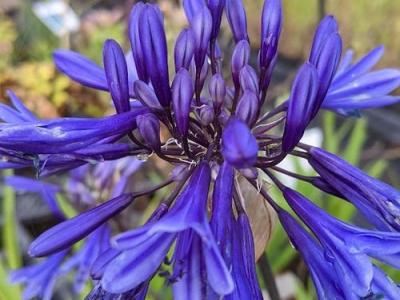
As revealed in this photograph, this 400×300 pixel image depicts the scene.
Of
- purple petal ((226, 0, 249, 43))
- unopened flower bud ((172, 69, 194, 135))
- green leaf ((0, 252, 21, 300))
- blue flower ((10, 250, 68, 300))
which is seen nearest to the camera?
unopened flower bud ((172, 69, 194, 135))

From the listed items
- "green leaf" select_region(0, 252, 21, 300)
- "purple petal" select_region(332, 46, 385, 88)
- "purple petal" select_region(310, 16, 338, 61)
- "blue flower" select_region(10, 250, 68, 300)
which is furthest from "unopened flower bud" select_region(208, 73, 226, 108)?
"green leaf" select_region(0, 252, 21, 300)

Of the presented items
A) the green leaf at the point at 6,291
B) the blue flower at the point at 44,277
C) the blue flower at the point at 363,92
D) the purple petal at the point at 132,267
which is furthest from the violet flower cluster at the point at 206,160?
the green leaf at the point at 6,291

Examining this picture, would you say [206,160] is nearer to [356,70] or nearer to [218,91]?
[218,91]

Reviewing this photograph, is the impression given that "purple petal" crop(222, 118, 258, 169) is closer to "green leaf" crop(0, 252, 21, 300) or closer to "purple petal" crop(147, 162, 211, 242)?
"purple petal" crop(147, 162, 211, 242)

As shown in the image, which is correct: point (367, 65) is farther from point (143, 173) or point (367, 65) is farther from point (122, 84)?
point (143, 173)

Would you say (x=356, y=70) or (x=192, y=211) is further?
(x=356, y=70)

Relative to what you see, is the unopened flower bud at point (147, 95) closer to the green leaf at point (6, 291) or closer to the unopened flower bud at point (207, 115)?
the unopened flower bud at point (207, 115)

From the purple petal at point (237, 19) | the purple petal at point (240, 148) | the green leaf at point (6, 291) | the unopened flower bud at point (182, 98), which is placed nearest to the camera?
the purple petal at point (240, 148)

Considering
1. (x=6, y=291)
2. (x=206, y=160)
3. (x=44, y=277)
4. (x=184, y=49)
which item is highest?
(x=184, y=49)

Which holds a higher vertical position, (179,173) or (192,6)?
(192,6)

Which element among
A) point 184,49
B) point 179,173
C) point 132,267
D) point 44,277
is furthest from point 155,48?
point 44,277
